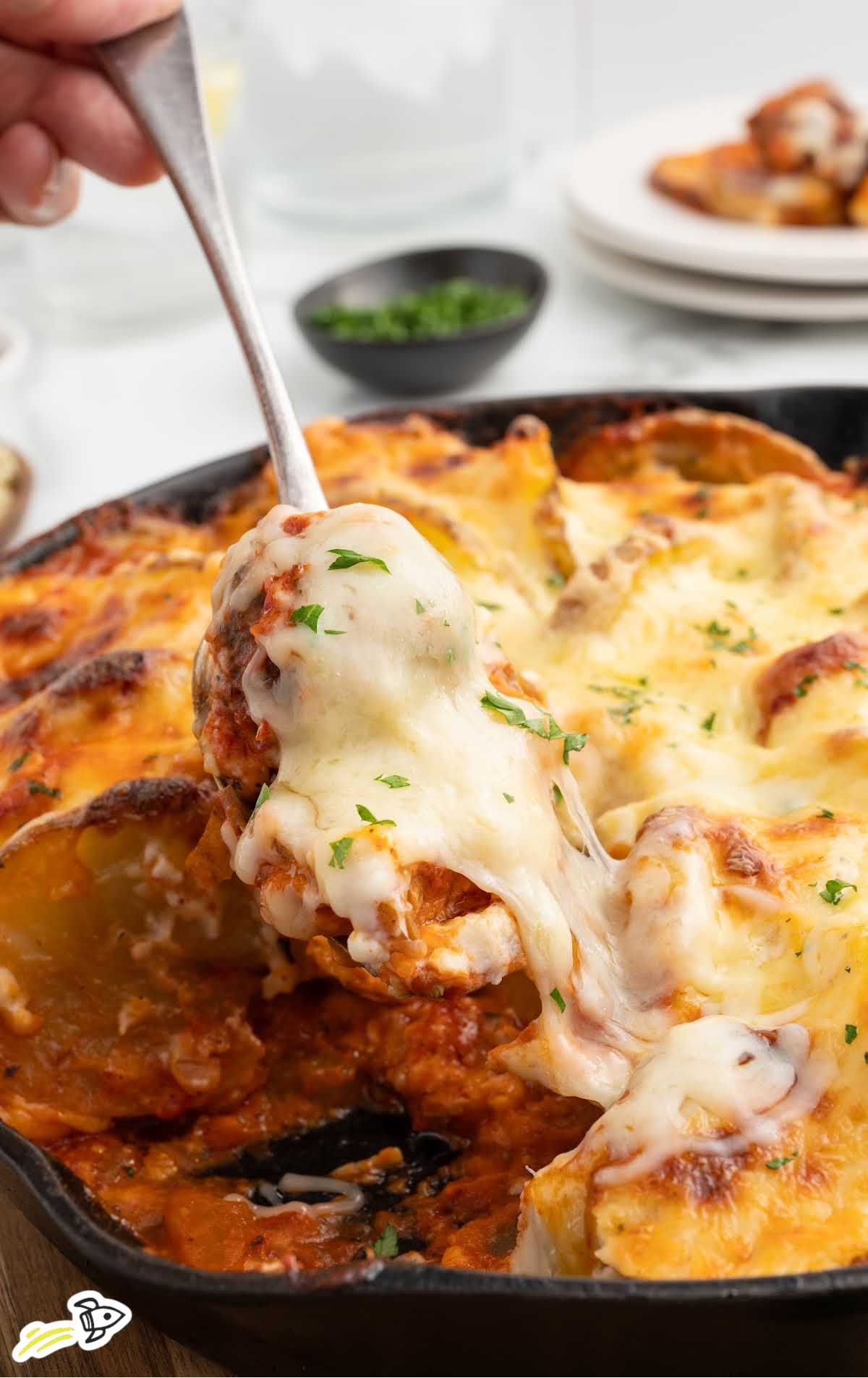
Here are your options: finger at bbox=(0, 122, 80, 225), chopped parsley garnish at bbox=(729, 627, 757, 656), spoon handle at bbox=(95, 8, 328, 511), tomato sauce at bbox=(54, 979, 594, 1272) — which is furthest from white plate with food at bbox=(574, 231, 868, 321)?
tomato sauce at bbox=(54, 979, 594, 1272)

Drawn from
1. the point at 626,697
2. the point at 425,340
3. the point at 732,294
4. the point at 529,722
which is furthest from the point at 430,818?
the point at 732,294

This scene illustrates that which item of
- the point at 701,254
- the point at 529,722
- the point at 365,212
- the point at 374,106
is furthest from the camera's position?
the point at 365,212

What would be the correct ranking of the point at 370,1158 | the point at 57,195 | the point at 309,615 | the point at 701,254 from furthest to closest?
the point at 701,254 → the point at 57,195 → the point at 370,1158 → the point at 309,615

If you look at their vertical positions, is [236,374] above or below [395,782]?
below

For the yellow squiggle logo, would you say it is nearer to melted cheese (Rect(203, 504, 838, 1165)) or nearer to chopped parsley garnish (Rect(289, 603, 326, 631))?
melted cheese (Rect(203, 504, 838, 1165))

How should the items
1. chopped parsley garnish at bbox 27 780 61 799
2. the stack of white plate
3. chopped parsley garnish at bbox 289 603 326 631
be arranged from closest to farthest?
chopped parsley garnish at bbox 289 603 326 631
chopped parsley garnish at bbox 27 780 61 799
the stack of white plate

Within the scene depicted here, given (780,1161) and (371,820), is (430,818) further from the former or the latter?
(780,1161)

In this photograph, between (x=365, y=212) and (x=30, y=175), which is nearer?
(x=30, y=175)
